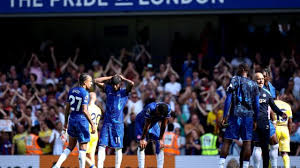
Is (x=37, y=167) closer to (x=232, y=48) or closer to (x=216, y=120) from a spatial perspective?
(x=216, y=120)

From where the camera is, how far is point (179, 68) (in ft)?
71.7

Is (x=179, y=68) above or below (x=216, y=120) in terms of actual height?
above

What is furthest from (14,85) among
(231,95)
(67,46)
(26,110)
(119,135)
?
(231,95)

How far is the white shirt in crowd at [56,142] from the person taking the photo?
18438mm

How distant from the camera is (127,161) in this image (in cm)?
1709

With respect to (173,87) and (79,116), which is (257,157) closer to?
(79,116)

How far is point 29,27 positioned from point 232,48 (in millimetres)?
7888

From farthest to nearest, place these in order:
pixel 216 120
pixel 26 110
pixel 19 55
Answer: pixel 19 55
pixel 26 110
pixel 216 120

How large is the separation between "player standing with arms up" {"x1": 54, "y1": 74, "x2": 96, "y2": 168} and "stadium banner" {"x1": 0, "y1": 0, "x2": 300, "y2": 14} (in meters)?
7.60

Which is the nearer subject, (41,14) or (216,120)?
(216,120)

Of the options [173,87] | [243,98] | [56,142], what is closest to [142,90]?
[173,87]

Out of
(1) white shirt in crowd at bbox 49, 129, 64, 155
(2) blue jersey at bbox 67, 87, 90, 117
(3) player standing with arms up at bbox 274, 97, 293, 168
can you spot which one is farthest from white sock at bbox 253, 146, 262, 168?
(1) white shirt in crowd at bbox 49, 129, 64, 155

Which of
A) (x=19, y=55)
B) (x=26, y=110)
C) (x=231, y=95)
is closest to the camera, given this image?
(x=231, y=95)

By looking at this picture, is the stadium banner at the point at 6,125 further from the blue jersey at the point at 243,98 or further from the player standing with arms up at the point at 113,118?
the blue jersey at the point at 243,98
